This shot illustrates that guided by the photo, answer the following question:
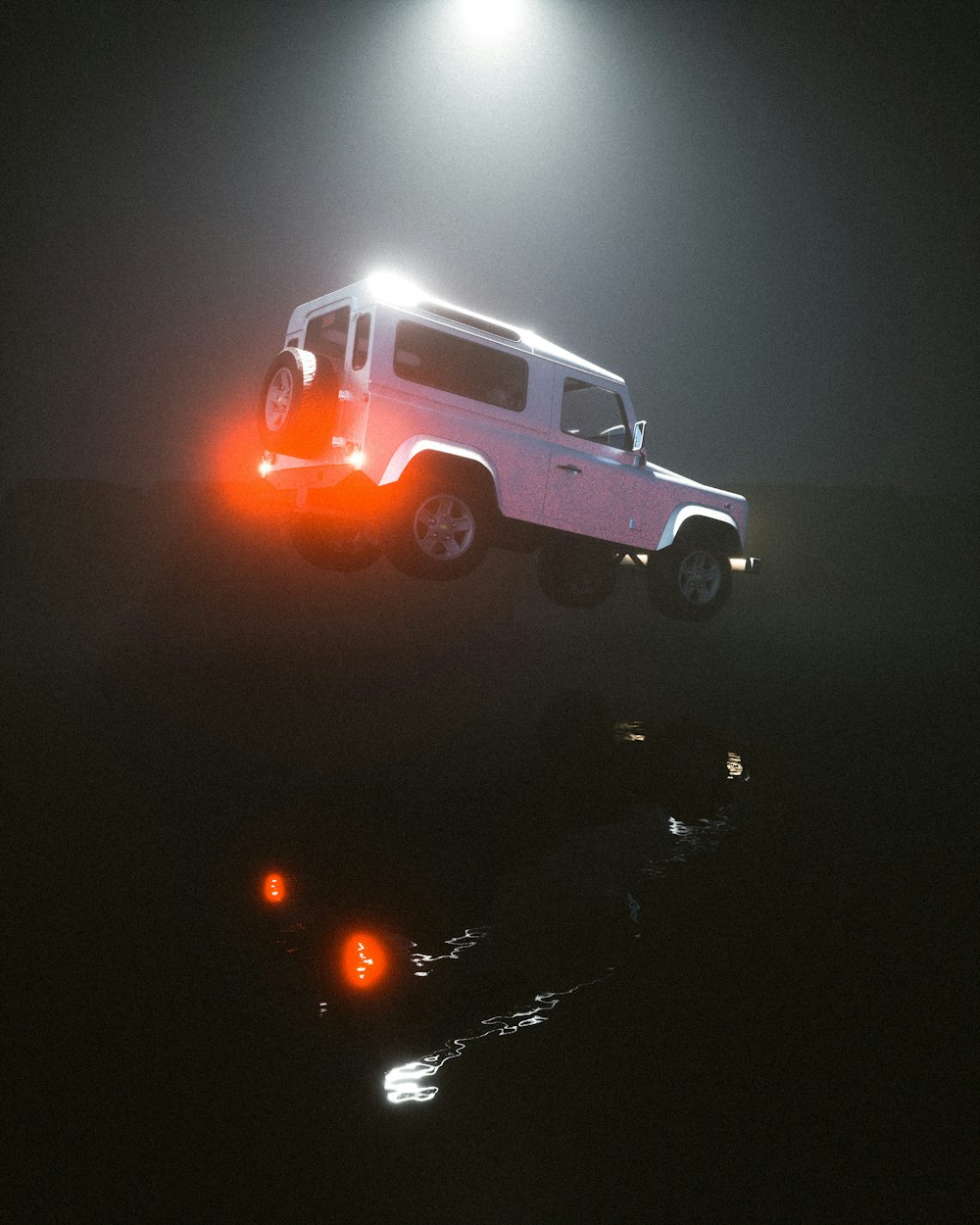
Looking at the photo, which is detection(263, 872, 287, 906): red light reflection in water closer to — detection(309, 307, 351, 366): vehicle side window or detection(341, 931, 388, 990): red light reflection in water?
detection(341, 931, 388, 990): red light reflection in water

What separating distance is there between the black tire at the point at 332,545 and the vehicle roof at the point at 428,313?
1.88 meters

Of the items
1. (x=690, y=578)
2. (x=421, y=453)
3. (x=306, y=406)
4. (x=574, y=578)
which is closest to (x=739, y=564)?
(x=690, y=578)

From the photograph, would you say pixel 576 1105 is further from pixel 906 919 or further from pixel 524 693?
pixel 524 693

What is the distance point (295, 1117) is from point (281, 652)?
559cm

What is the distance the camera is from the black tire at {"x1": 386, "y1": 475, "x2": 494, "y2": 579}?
20.4ft

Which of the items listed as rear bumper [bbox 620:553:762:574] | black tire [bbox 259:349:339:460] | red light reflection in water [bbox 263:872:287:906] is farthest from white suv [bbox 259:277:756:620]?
red light reflection in water [bbox 263:872:287:906]

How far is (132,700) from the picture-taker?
4.84 metres

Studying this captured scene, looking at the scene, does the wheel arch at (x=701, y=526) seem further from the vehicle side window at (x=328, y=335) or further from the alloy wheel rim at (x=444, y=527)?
the vehicle side window at (x=328, y=335)

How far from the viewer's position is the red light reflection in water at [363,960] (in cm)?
196

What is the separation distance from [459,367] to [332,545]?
2.24m

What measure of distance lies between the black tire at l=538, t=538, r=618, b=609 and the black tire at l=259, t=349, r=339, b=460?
3.13 metres

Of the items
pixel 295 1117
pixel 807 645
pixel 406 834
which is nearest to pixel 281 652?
pixel 406 834

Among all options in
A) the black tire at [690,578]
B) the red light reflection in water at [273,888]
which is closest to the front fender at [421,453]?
the black tire at [690,578]

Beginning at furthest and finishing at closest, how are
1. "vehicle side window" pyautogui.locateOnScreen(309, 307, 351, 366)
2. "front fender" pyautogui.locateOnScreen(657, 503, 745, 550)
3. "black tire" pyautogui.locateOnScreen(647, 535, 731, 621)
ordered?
1. "black tire" pyautogui.locateOnScreen(647, 535, 731, 621)
2. "front fender" pyautogui.locateOnScreen(657, 503, 745, 550)
3. "vehicle side window" pyautogui.locateOnScreen(309, 307, 351, 366)
